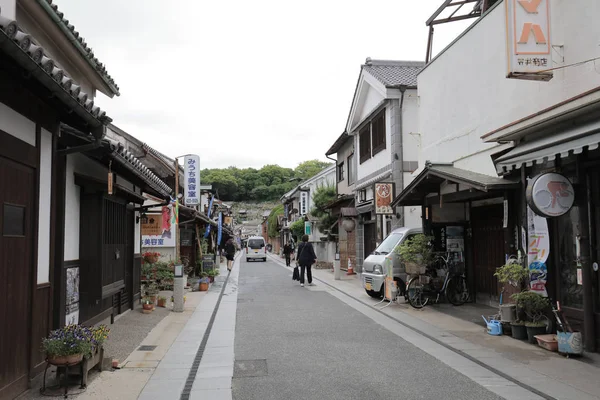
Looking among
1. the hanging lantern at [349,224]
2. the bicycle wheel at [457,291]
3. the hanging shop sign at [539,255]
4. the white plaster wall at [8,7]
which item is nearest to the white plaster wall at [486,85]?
the hanging shop sign at [539,255]

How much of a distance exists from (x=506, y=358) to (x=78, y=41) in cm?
927

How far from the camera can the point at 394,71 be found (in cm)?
1950

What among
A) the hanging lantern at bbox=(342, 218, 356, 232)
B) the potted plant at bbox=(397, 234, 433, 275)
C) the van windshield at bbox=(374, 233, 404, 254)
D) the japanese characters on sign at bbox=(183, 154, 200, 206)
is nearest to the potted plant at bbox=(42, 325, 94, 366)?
the potted plant at bbox=(397, 234, 433, 275)

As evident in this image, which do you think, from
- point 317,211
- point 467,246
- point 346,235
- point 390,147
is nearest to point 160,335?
point 467,246

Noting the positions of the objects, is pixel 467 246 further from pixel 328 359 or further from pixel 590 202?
pixel 328 359

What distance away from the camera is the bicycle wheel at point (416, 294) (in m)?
12.3

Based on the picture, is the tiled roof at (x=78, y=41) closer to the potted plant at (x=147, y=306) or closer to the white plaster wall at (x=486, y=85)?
the potted plant at (x=147, y=306)

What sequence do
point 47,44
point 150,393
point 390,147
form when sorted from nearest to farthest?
point 150,393 < point 47,44 < point 390,147

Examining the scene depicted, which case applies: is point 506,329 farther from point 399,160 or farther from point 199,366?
point 399,160

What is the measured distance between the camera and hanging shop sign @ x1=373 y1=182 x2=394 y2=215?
655 inches

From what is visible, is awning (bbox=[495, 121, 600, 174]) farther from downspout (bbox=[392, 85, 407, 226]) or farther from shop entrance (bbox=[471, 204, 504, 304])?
downspout (bbox=[392, 85, 407, 226])

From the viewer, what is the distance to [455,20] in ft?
44.8

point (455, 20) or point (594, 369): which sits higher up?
point (455, 20)

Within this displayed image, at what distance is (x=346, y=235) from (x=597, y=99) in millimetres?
19540
